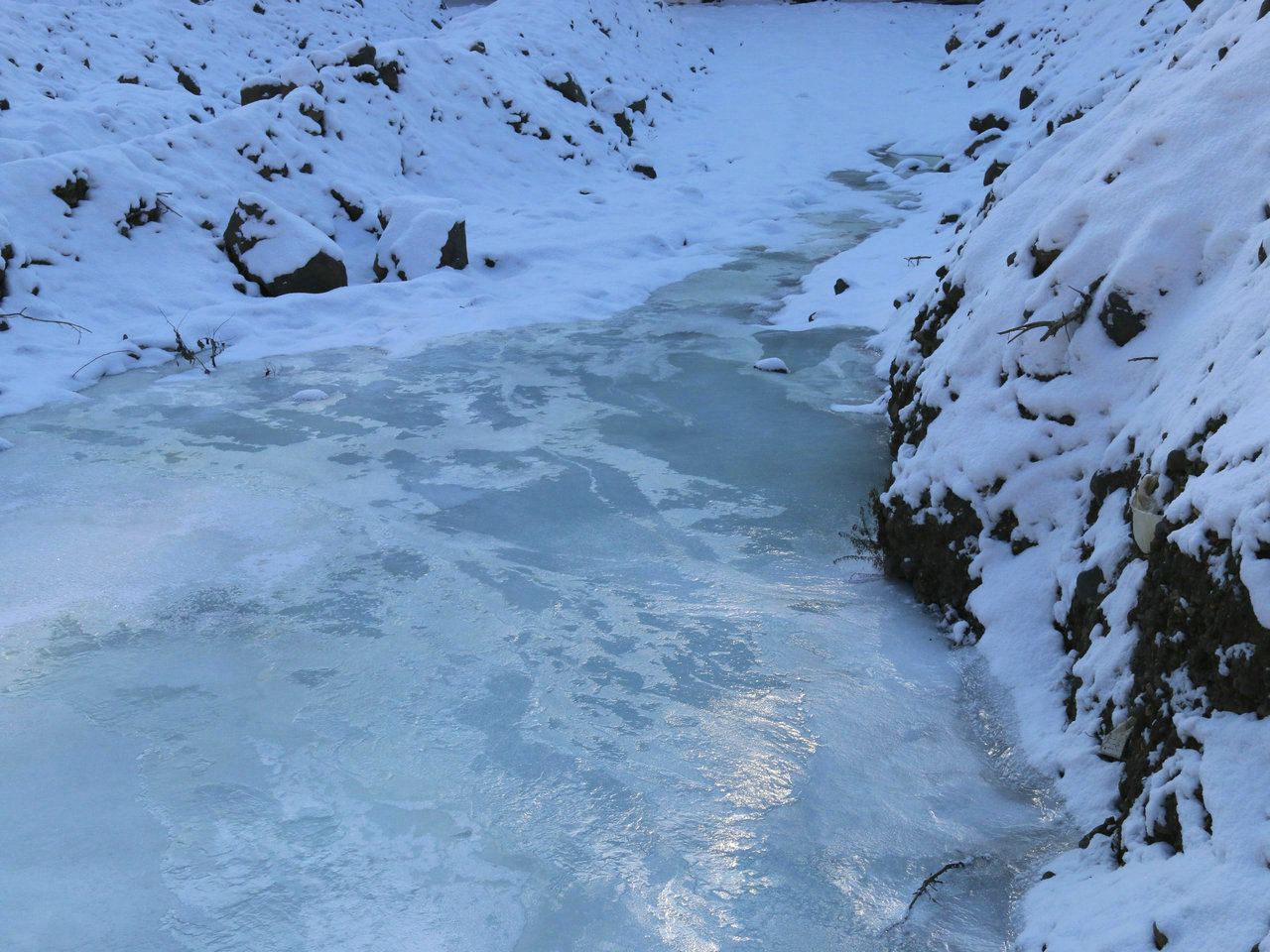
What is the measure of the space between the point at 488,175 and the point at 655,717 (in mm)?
9521

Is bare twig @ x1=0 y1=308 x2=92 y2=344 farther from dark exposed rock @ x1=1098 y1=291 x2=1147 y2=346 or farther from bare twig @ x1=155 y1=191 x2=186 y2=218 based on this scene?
dark exposed rock @ x1=1098 y1=291 x2=1147 y2=346

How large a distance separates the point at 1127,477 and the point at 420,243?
6716 mm

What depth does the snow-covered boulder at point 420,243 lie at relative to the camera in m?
8.19

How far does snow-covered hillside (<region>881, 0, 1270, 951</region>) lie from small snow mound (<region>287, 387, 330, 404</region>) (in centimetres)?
324

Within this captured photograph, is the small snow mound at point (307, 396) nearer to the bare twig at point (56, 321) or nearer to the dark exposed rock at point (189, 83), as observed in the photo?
the bare twig at point (56, 321)

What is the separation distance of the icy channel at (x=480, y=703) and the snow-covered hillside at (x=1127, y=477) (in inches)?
9.7

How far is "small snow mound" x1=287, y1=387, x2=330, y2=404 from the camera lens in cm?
562

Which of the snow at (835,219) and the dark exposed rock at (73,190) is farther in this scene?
the dark exposed rock at (73,190)

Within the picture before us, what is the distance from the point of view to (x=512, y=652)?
10.4 ft

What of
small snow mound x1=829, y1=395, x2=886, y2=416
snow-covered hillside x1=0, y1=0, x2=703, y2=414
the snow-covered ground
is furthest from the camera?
the snow-covered ground

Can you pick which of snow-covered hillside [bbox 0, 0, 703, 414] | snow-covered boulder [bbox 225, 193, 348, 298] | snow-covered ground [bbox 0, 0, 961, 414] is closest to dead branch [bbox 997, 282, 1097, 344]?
snow-covered ground [bbox 0, 0, 961, 414]

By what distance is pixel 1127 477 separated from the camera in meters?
2.56

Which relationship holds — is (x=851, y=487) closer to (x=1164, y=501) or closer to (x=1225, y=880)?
(x=1164, y=501)

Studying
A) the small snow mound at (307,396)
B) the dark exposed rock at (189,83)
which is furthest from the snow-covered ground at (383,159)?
the small snow mound at (307,396)
